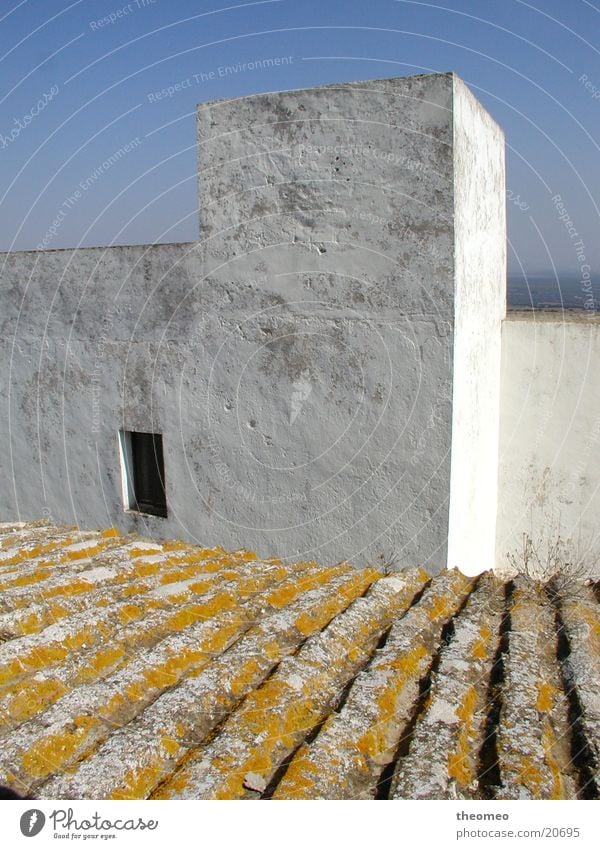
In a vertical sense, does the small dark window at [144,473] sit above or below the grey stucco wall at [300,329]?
below

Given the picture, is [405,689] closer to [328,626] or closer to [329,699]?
[329,699]

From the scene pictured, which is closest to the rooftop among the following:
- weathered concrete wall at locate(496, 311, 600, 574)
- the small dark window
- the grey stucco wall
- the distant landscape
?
the grey stucco wall

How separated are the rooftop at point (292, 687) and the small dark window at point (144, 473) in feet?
7.55

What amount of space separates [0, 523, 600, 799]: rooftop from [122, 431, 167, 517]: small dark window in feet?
7.55

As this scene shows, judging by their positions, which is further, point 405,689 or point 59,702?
point 405,689

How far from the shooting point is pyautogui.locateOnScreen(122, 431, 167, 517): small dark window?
690 centimetres

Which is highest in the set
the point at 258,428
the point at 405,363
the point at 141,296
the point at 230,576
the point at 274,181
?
the point at 274,181

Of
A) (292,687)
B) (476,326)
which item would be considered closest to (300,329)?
(476,326)

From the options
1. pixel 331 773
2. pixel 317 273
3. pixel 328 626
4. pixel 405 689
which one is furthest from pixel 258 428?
pixel 331 773

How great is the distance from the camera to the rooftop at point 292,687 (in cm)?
252

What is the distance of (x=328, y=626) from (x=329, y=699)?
698 mm

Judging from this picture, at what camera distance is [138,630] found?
3.57 meters

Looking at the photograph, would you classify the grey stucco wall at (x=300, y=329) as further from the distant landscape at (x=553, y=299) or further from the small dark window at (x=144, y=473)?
the distant landscape at (x=553, y=299)

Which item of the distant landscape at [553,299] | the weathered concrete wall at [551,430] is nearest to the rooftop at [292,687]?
the weathered concrete wall at [551,430]
